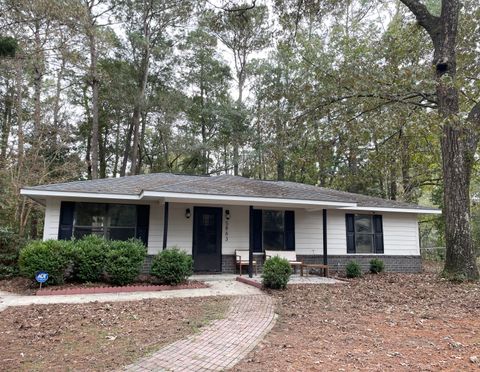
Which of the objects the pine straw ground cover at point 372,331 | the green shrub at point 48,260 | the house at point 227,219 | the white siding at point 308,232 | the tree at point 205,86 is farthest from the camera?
the tree at point 205,86

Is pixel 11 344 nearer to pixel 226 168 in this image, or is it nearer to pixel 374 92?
pixel 374 92

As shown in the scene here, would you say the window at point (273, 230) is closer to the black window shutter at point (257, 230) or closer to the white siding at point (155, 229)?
the black window shutter at point (257, 230)

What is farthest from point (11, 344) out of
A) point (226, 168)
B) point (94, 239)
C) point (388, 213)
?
point (226, 168)

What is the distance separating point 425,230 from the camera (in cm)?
2348

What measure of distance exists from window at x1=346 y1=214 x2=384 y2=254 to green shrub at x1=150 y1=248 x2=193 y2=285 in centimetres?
651

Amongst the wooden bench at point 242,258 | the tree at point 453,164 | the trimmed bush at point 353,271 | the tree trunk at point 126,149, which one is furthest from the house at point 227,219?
the tree trunk at point 126,149

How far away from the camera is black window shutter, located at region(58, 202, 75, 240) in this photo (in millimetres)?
9500

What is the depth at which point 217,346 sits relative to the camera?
4.04m

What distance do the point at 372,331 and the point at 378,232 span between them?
335 inches

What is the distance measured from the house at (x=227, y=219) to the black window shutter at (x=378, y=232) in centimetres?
4

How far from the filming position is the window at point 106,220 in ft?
32.0

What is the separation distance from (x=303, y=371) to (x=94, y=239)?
6.65 m

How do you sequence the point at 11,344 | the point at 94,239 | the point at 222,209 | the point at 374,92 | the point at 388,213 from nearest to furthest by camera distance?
the point at 11,344 → the point at 94,239 → the point at 374,92 → the point at 222,209 → the point at 388,213

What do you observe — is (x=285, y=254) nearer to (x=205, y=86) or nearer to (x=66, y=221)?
(x=66, y=221)
